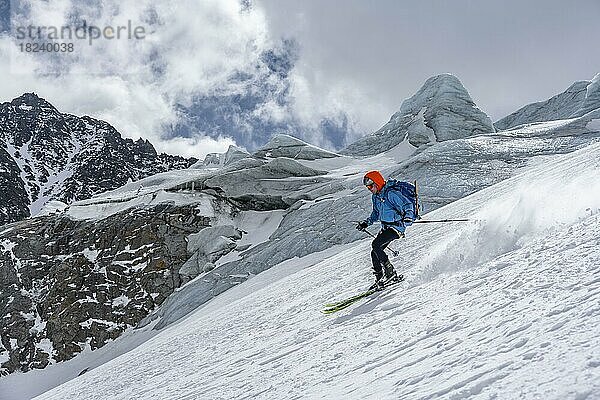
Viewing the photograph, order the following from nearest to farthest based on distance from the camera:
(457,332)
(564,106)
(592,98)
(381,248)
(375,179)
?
(457,332), (375,179), (381,248), (592,98), (564,106)

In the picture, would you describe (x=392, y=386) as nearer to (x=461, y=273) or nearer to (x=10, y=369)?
(x=461, y=273)

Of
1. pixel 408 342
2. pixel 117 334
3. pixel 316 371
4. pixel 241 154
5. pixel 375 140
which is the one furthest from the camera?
pixel 241 154

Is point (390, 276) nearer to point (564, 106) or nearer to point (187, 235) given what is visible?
point (187, 235)

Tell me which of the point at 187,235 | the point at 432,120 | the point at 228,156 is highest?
the point at 228,156

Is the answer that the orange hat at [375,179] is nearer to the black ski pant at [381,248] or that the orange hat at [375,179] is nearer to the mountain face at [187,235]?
the black ski pant at [381,248]

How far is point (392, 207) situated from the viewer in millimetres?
9977

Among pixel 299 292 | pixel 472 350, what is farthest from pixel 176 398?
pixel 299 292

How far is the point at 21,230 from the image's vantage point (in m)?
50.9

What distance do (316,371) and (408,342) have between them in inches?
51.5

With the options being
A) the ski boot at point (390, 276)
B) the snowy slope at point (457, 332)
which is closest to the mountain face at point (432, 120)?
the snowy slope at point (457, 332)

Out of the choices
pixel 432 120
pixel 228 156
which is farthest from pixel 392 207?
pixel 228 156

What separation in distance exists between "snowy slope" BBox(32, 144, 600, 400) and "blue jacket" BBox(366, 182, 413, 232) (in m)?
1.07

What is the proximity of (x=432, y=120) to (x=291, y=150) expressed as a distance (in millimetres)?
18420

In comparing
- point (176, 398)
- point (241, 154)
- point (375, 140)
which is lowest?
point (176, 398)
